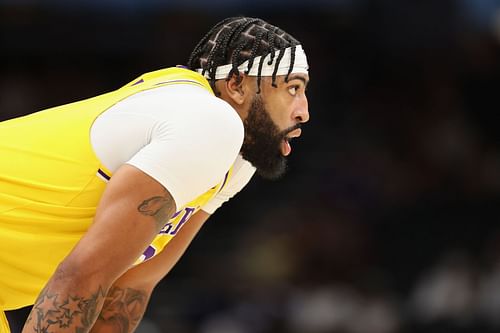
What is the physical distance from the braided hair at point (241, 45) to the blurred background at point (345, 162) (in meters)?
4.10

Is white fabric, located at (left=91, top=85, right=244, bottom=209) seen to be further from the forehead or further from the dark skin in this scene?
the forehead

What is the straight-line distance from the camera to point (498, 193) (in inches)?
321

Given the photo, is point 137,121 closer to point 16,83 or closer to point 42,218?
point 42,218

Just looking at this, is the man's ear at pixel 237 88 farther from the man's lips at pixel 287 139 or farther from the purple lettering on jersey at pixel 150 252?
the purple lettering on jersey at pixel 150 252

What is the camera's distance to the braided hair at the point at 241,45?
330 cm

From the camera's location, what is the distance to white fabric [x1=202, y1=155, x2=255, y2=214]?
3584 mm

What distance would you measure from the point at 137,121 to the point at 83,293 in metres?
0.56

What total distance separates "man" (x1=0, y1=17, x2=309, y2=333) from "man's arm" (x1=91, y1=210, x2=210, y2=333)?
0.03 feet

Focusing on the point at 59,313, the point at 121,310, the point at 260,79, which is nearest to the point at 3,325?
the point at 121,310

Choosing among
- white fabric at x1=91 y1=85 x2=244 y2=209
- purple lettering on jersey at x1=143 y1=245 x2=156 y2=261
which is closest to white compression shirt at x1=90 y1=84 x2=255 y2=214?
white fabric at x1=91 y1=85 x2=244 y2=209

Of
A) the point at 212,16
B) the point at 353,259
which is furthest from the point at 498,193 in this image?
the point at 212,16

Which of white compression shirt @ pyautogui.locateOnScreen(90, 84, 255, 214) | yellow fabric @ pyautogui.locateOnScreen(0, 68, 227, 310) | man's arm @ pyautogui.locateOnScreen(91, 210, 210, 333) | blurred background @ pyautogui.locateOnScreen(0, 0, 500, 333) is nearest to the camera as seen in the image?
white compression shirt @ pyautogui.locateOnScreen(90, 84, 255, 214)

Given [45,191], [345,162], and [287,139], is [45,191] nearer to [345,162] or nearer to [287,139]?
[287,139]

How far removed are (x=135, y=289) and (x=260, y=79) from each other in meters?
0.96
